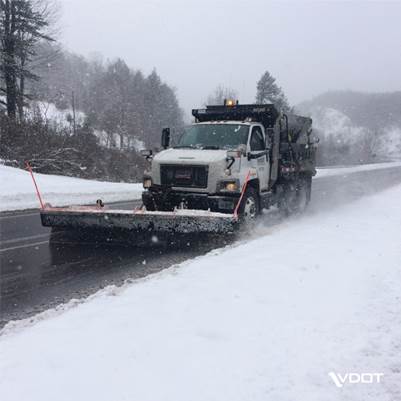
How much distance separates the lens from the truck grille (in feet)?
29.6

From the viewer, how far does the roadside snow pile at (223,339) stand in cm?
330

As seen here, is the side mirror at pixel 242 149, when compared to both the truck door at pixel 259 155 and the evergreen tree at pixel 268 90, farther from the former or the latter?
the evergreen tree at pixel 268 90

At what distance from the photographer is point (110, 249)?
27.0ft

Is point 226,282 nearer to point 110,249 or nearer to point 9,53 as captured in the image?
point 110,249

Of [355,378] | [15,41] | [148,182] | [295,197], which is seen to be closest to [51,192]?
[148,182]

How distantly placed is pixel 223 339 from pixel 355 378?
1139mm

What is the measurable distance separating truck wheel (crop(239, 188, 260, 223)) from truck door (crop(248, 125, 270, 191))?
2.07 feet

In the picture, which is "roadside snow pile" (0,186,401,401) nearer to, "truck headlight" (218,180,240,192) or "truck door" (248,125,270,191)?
"truck headlight" (218,180,240,192)

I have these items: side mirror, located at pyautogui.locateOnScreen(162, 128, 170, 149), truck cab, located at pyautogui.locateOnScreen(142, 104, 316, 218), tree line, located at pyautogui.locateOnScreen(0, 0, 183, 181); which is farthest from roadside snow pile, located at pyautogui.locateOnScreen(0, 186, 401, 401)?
tree line, located at pyautogui.locateOnScreen(0, 0, 183, 181)

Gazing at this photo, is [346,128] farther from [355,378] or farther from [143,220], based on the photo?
[355,378]

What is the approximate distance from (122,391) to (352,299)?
3.05m

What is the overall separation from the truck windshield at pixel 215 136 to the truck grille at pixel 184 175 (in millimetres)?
980

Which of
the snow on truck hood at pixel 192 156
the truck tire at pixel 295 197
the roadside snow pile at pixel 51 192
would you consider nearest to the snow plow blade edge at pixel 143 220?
the snow on truck hood at pixel 192 156

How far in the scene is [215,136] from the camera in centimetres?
1027
